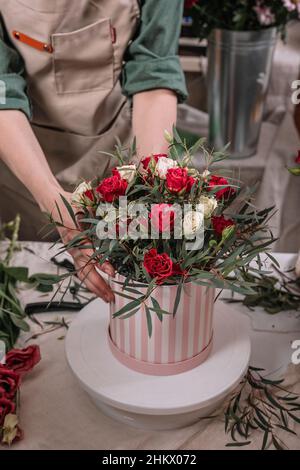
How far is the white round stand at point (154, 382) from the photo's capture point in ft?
2.73

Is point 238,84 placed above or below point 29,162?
below

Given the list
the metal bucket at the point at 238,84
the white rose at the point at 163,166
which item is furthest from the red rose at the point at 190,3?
the white rose at the point at 163,166

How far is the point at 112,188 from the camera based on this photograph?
0.80 m

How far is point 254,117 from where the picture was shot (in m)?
1.97

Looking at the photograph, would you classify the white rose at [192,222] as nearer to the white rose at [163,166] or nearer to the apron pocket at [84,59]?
the white rose at [163,166]

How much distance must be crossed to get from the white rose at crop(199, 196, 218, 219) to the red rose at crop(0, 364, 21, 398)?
379mm

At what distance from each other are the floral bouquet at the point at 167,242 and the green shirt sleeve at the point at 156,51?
41cm

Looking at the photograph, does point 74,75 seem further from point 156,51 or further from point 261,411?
point 261,411

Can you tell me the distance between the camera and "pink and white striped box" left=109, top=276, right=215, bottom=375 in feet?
2.79

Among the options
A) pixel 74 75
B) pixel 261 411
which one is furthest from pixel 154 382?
pixel 74 75

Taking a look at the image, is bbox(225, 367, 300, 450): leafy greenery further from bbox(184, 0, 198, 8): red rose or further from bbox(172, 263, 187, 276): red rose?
bbox(184, 0, 198, 8): red rose

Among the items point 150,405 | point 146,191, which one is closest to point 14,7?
point 146,191

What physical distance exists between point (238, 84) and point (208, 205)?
119 cm
